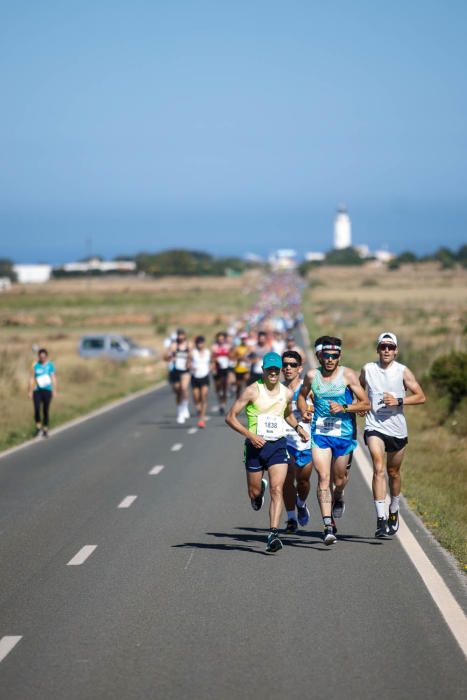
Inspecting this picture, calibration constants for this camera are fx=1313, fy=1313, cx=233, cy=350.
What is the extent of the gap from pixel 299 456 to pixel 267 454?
0.73 meters

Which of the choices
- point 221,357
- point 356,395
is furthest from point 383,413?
point 221,357

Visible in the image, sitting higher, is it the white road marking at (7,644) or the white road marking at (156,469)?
the white road marking at (7,644)

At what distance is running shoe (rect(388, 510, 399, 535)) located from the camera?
12039mm

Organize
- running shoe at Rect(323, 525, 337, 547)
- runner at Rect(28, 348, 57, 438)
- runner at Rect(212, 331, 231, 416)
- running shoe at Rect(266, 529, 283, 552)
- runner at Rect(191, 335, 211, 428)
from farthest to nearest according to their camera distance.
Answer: runner at Rect(212, 331, 231, 416), runner at Rect(191, 335, 211, 428), runner at Rect(28, 348, 57, 438), running shoe at Rect(323, 525, 337, 547), running shoe at Rect(266, 529, 283, 552)

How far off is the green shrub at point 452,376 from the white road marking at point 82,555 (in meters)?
14.6

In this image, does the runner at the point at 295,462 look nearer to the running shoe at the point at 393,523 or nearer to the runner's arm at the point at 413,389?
the running shoe at the point at 393,523

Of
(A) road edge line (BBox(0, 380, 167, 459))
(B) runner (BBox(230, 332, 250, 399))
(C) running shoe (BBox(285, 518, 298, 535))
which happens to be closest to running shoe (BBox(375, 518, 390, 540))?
(C) running shoe (BBox(285, 518, 298, 535))

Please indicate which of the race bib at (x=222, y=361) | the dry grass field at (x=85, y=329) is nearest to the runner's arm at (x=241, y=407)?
the dry grass field at (x=85, y=329)

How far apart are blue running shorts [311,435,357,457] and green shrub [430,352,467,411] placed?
13964mm

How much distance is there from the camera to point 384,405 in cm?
1185

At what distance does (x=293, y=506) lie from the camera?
482 inches

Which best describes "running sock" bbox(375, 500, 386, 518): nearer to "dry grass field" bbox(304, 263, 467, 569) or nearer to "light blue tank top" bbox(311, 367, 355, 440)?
"dry grass field" bbox(304, 263, 467, 569)

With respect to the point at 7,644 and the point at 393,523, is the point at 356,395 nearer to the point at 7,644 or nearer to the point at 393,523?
the point at 393,523

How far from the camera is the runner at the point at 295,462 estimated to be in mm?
11906
